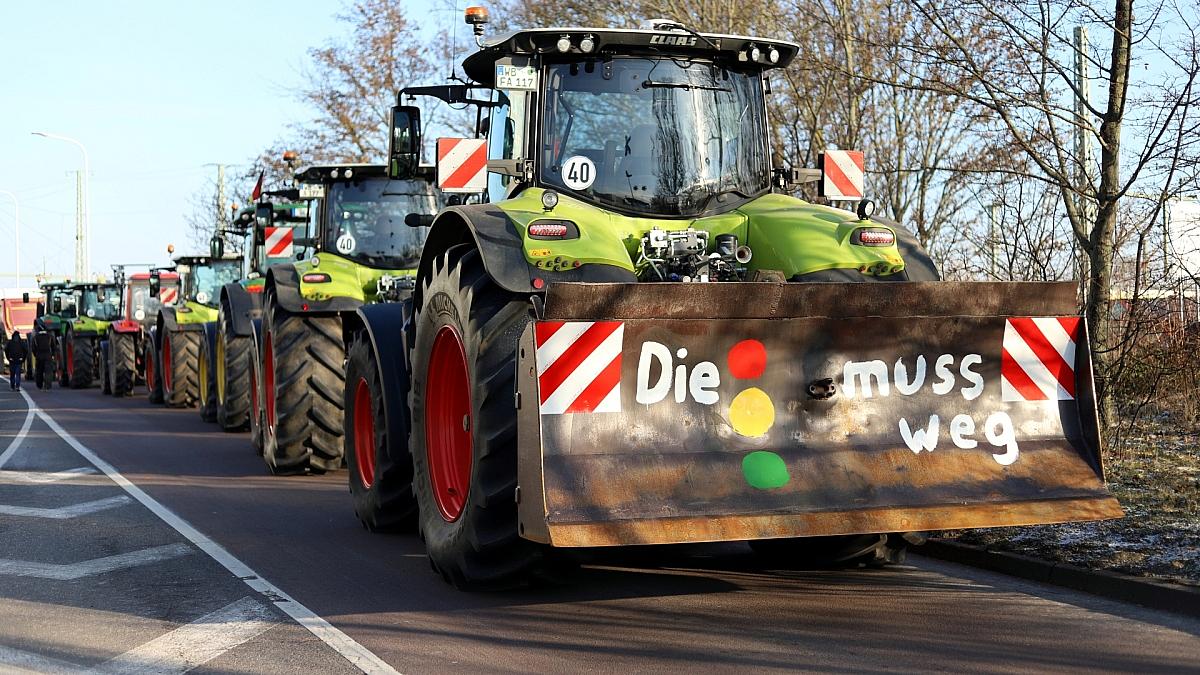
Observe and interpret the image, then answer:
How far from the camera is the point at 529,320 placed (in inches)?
254

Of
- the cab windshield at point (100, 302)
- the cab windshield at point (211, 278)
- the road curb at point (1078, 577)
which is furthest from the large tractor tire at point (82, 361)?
the road curb at point (1078, 577)

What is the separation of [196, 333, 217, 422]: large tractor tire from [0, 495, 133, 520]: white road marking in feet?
27.7

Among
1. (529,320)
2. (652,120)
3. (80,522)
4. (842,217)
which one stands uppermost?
(652,120)

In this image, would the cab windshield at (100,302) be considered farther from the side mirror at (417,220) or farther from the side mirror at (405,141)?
the side mirror at (405,141)

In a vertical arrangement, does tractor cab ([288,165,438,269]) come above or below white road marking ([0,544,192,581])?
above

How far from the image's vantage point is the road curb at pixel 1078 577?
22.2 ft

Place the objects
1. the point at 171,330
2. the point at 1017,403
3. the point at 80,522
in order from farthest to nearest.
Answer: the point at 171,330 → the point at 80,522 → the point at 1017,403

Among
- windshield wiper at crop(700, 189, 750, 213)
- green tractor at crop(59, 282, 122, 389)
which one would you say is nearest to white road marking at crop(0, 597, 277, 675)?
windshield wiper at crop(700, 189, 750, 213)

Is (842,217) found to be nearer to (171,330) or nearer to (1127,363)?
(1127,363)

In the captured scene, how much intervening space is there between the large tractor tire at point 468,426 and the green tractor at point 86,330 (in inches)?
1139

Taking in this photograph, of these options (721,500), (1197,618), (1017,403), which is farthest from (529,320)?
(1197,618)

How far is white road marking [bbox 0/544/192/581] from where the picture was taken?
835 cm

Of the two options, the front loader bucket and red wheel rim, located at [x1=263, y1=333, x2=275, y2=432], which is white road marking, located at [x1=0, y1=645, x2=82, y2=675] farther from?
red wheel rim, located at [x1=263, y1=333, x2=275, y2=432]

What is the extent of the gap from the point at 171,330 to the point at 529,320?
18.8 metres
